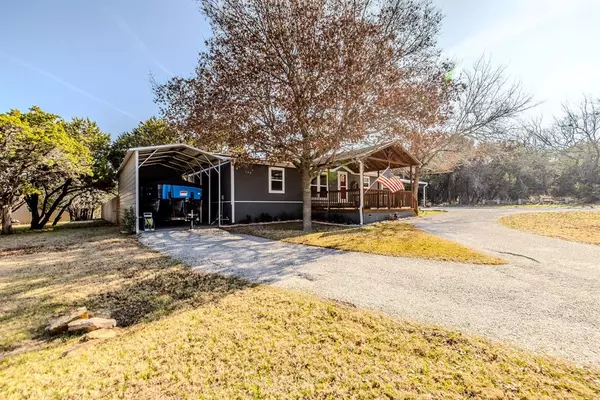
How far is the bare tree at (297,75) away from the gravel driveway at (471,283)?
4.26m

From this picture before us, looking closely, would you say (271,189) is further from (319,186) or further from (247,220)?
(319,186)

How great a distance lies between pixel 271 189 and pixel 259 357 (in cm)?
1282

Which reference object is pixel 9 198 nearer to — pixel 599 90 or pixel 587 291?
pixel 587 291

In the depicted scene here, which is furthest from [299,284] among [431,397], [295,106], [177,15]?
[177,15]

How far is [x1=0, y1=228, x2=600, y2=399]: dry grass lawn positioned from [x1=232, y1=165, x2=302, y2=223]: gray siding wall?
9.98 m

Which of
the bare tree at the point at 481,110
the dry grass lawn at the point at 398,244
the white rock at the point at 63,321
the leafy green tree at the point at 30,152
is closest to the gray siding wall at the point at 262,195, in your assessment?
the dry grass lawn at the point at 398,244

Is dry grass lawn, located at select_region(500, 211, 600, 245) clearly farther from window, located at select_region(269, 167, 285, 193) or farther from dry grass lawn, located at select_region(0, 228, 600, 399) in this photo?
window, located at select_region(269, 167, 285, 193)

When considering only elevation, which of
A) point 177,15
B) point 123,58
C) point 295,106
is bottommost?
point 295,106

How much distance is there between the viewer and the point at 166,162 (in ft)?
54.9

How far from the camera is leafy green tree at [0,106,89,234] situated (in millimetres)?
12164

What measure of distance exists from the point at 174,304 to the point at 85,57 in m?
12.1

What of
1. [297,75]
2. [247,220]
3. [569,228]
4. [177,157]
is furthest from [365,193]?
[177,157]

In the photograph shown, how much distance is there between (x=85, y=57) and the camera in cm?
1115

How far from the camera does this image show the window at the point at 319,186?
16484 millimetres
